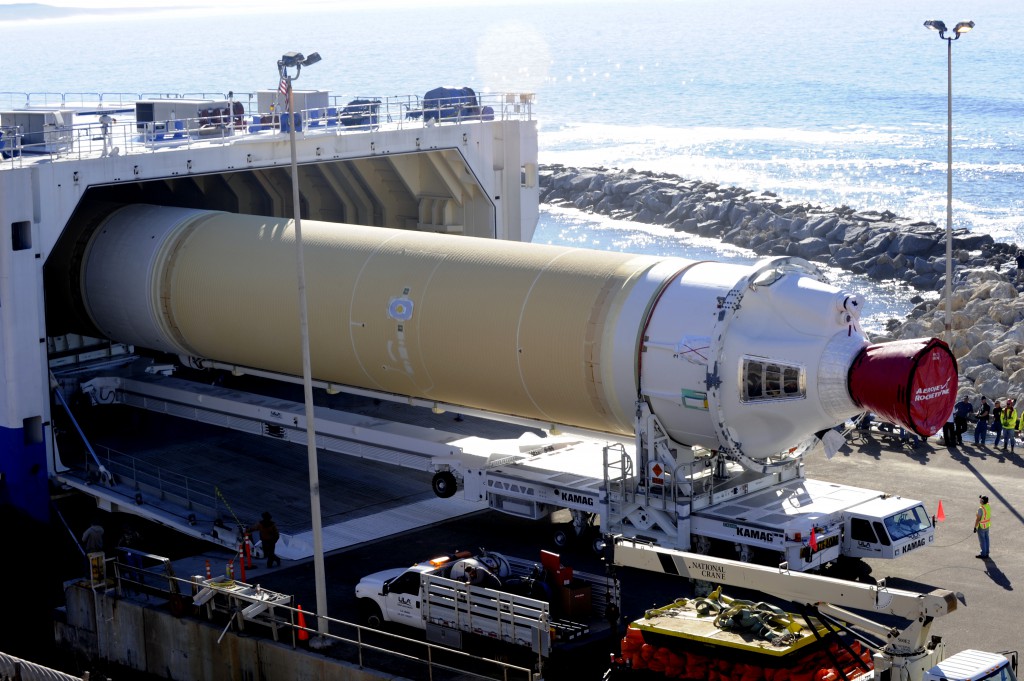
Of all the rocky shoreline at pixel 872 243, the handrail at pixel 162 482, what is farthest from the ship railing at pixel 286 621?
the rocky shoreline at pixel 872 243

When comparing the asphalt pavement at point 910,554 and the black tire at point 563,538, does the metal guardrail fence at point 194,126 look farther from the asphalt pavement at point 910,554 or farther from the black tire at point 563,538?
the black tire at point 563,538

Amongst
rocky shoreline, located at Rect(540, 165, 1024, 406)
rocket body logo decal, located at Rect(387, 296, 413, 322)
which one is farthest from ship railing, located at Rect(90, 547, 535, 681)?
rocky shoreline, located at Rect(540, 165, 1024, 406)

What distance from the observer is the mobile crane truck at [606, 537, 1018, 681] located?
642 inches

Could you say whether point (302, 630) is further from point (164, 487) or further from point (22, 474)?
point (22, 474)

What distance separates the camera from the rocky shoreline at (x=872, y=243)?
41812 millimetres

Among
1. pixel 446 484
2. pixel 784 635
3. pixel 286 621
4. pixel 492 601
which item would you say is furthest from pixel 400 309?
pixel 784 635

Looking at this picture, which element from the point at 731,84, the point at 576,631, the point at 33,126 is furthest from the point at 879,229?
the point at 731,84

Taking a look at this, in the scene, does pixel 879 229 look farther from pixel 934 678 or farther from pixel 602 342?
pixel 934 678

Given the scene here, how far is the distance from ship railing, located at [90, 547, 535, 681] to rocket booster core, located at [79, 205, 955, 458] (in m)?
4.80

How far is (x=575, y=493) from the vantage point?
2372 centimetres

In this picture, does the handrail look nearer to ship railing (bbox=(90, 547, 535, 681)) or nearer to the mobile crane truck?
ship railing (bbox=(90, 547, 535, 681))

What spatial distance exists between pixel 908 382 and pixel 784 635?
15.0 ft

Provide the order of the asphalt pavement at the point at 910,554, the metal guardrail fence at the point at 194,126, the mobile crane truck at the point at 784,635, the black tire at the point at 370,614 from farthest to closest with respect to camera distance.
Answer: the metal guardrail fence at the point at 194,126 → the asphalt pavement at the point at 910,554 → the black tire at the point at 370,614 → the mobile crane truck at the point at 784,635

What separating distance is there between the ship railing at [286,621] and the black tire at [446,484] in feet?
11.9
